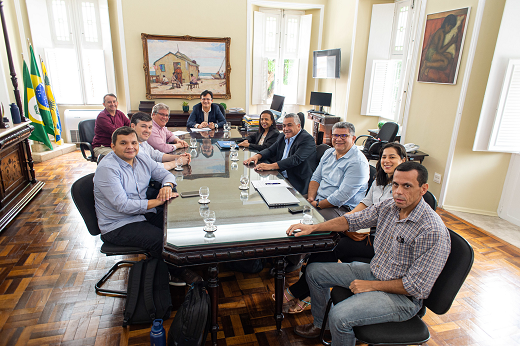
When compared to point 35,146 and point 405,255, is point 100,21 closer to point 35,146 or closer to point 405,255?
point 35,146

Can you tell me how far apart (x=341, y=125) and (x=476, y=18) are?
2.52 m

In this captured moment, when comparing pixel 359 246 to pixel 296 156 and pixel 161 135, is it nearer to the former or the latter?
pixel 296 156

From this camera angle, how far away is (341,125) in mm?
2793

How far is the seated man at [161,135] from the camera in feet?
12.4

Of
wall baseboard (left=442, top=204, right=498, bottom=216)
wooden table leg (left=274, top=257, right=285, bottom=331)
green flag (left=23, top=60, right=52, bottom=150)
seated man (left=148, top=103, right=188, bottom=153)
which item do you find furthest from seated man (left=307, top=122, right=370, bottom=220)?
green flag (left=23, top=60, right=52, bottom=150)

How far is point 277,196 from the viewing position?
7.84 feet

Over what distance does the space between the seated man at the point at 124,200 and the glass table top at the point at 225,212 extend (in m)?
0.27

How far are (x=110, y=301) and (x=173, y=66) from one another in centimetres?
530

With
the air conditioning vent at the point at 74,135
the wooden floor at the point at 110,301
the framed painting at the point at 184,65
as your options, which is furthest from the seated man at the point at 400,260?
the air conditioning vent at the point at 74,135

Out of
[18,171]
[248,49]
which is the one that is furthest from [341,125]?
[248,49]

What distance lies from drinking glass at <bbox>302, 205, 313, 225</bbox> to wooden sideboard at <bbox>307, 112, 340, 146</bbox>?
5.01 metres

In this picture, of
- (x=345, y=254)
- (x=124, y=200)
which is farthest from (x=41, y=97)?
(x=345, y=254)

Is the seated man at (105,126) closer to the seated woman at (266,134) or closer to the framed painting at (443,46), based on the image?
the seated woman at (266,134)

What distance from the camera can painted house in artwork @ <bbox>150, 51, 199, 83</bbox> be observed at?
21.6ft
